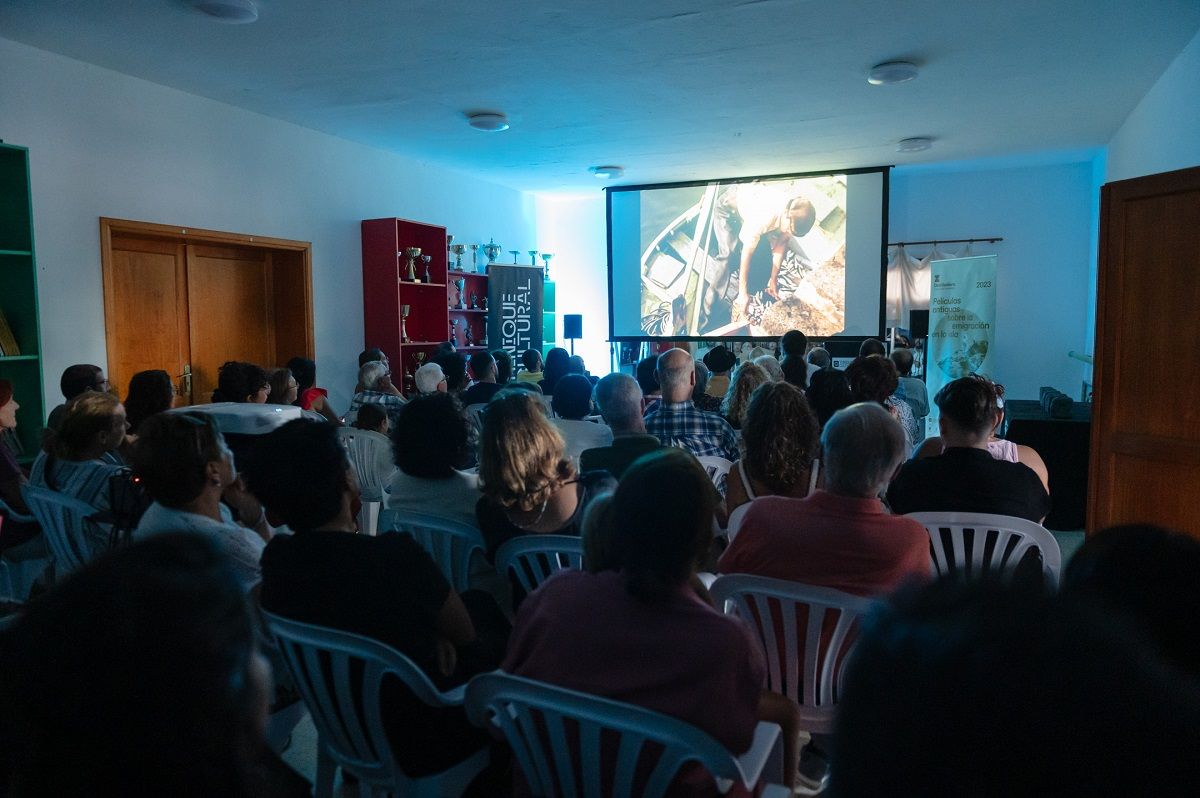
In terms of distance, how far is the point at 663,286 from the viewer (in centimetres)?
892

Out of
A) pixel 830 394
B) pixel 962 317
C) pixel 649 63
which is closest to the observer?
pixel 830 394

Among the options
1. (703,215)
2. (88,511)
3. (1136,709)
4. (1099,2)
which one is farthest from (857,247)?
(1136,709)

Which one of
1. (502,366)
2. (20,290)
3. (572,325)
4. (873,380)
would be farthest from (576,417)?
(572,325)

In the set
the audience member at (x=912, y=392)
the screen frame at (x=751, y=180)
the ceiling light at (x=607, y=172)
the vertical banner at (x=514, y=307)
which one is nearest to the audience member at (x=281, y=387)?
the vertical banner at (x=514, y=307)

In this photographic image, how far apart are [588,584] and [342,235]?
599 cm

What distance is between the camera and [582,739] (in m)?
1.21

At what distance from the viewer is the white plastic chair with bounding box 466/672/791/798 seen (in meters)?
1.11

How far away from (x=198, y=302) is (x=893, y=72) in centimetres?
520

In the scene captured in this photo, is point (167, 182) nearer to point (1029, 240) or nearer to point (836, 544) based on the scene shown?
point (836, 544)

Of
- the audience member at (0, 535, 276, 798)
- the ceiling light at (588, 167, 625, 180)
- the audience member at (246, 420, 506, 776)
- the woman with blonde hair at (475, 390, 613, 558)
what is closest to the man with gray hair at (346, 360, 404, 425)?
the woman with blonde hair at (475, 390, 613, 558)

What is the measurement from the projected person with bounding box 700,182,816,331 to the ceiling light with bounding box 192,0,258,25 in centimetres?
570

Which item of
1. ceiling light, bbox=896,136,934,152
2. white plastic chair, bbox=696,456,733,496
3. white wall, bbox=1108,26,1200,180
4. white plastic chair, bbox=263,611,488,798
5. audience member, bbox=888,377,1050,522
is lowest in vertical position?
white plastic chair, bbox=263,611,488,798

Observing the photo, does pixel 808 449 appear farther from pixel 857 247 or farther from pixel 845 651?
pixel 857 247

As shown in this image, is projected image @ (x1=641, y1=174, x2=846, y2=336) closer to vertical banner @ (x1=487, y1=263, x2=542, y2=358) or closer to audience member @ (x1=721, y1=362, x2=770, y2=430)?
vertical banner @ (x1=487, y1=263, x2=542, y2=358)
